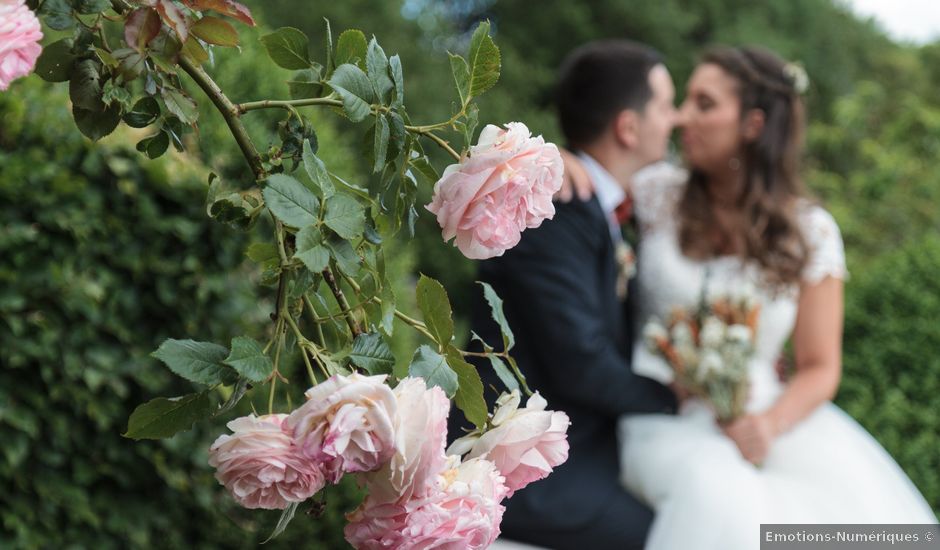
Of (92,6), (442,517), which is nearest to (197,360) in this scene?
(442,517)

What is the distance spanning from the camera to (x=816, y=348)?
3.21 m

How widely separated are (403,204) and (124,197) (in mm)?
1805

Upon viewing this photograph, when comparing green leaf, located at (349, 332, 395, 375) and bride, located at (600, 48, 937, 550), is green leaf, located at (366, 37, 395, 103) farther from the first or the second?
bride, located at (600, 48, 937, 550)

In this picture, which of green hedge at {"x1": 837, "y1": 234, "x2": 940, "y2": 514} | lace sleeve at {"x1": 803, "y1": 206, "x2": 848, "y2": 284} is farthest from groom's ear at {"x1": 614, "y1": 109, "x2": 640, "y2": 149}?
green hedge at {"x1": 837, "y1": 234, "x2": 940, "y2": 514}

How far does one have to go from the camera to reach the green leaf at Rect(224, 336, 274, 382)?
92cm

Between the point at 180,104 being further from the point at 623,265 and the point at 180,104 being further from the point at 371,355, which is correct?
the point at 623,265

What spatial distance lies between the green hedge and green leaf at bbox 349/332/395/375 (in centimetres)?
356

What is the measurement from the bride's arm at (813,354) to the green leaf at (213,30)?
2436 millimetres

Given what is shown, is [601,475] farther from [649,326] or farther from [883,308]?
[883,308]

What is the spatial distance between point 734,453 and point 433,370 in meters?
2.05

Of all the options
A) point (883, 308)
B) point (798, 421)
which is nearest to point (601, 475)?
point (798, 421)

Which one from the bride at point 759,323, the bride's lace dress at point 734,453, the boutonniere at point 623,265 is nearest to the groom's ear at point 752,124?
the bride at point 759,323

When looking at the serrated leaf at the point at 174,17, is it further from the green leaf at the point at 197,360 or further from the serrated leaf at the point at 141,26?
the green leaf at the point at 197,360

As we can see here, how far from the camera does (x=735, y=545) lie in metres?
2.56
